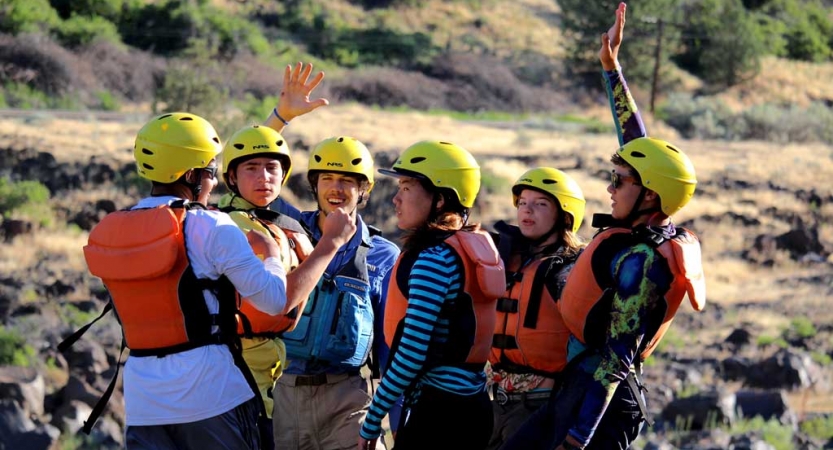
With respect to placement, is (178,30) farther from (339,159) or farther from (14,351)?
(339,159)

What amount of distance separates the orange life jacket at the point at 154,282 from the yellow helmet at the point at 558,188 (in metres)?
1.96

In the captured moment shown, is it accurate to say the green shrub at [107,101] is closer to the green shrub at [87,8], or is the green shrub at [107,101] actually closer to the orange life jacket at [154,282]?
the green shrub at [87,8]

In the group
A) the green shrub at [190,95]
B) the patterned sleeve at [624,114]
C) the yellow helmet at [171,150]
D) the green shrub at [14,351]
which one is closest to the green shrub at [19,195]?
the green shrub at [190,95]

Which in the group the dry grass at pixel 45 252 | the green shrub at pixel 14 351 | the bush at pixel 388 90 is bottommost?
the dry grass at pixel 45 252

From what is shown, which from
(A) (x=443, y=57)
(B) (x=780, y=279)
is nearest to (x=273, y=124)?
(B) (x=780, y=279)

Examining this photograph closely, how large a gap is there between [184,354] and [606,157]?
30855mm

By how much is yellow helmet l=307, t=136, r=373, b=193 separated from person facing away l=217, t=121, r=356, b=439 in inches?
8.3

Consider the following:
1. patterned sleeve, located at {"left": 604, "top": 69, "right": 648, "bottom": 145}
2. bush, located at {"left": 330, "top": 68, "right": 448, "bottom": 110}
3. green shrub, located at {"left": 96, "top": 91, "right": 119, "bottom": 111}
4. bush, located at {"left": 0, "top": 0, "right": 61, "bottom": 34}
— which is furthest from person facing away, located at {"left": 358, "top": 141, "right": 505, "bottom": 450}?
bush, located at {"left": 330, "top": 68, "right": 448, "bottom": 110}

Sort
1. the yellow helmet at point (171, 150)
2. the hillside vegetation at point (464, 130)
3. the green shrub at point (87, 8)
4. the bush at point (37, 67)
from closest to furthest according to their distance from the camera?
the yellow helmet at point (171, 150) → the hillside vegetation at point (464, 130) → the bush at point (37, 67) → the green shrub at point (87, 8)

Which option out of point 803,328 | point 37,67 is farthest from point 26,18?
point 803,328

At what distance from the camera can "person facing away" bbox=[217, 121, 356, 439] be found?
4332 mm

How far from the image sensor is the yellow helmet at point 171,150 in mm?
4312

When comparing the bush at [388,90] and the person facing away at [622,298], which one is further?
the bush at [388,90]

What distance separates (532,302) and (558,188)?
2.02 feet
